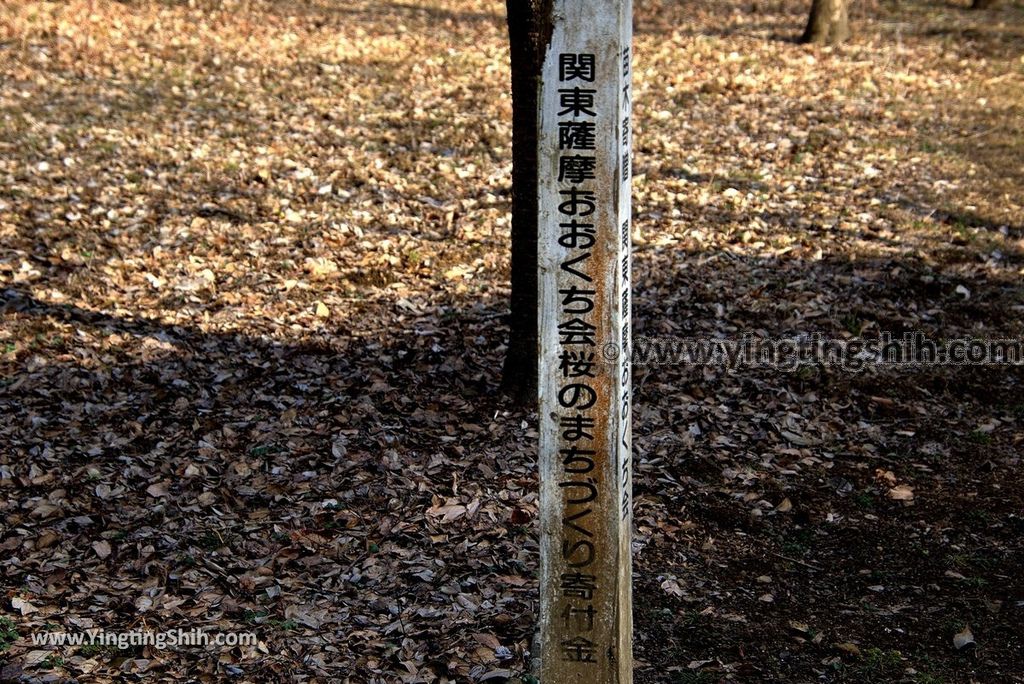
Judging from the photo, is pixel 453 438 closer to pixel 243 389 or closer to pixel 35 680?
pixel 243 389

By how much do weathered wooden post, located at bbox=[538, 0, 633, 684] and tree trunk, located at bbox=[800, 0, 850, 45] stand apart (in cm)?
1456

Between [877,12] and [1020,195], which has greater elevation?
[877,12]

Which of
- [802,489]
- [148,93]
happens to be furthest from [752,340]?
[148,93]

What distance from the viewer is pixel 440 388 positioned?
7.72 metres

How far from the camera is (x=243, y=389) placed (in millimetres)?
7656

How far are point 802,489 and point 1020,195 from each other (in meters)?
6.35
